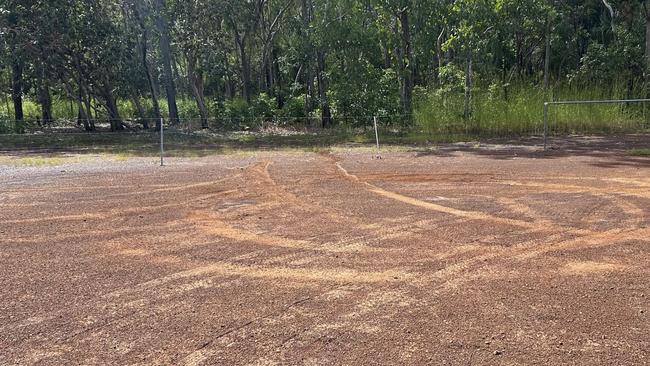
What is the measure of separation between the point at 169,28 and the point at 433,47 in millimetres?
13079

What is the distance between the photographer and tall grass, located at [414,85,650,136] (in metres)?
22.1

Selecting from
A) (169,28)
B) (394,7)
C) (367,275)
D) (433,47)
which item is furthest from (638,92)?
(367,275)

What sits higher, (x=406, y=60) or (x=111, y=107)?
(x=406, y=60)

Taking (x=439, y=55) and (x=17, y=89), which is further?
(x=439, y=55)

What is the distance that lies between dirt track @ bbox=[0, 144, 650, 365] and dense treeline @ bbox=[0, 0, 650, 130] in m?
14.9

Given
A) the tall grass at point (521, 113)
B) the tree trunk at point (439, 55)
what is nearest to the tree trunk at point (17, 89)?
the tall grass at point (521, 113)

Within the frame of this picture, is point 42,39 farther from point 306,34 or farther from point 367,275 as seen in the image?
point 367,275

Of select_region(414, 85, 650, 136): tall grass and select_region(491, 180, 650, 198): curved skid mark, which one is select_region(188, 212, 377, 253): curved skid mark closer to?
select_region(491, 180, 650, 198): curved skid mark

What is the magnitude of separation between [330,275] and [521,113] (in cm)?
1886

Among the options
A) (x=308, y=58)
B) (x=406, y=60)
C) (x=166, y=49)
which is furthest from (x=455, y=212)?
(x=308, y=58)

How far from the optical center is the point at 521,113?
22234mm

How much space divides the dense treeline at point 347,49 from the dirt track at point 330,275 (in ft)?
49.0

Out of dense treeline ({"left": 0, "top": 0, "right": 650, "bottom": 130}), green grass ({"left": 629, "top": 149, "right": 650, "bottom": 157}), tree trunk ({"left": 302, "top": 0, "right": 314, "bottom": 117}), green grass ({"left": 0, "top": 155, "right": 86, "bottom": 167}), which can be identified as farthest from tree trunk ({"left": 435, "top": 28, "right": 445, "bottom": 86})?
green grass ({"left": 0, "top": 155, "right": 86, "bottom": 167})

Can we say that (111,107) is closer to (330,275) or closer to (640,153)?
(640,153)
